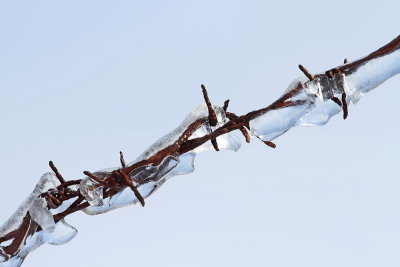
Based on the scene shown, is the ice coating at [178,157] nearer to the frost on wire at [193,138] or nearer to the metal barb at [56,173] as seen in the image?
the frost on wire at [193,138]

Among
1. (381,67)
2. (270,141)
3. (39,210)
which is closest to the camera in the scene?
(381,67)

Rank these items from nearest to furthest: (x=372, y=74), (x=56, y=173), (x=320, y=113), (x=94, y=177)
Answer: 1. (x=372, y=74)
2. (x=320, y=113)
3. (x=94, y=177)
4. (x=56, y=173)

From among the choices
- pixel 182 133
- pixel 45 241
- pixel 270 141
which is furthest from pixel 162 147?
pixel 45 241

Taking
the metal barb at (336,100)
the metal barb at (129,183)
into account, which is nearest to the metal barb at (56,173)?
the metal barb at (129,183)

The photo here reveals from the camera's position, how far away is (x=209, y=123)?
308 cm

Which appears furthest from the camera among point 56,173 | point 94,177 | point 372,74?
point 56,173

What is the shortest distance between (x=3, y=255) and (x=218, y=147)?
35.7 inches

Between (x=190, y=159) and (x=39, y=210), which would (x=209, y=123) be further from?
(x=39, y=210)

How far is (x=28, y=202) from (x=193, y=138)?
0.70 metres

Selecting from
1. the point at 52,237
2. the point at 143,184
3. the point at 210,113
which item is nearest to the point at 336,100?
the point at 210,113

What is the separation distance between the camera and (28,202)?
3.37 meters

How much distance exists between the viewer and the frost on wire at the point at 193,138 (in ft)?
9.57

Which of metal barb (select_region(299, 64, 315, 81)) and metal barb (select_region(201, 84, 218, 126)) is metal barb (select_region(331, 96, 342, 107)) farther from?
metal barb (select_region(201, 84, 218, 126))

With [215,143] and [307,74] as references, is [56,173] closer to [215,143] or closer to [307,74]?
[215,143]
